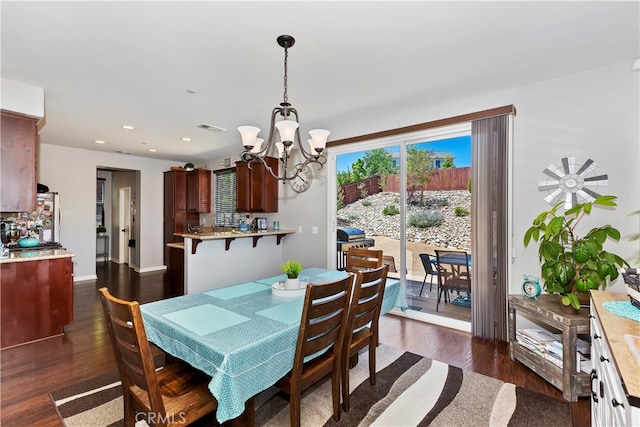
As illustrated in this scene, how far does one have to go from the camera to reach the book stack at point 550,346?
Answer: 7.72 ft

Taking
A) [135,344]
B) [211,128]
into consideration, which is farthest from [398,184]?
[135,344]

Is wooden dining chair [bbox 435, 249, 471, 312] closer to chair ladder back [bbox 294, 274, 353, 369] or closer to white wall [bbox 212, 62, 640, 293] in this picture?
white wall [bbox 212, 62, 640, 293]

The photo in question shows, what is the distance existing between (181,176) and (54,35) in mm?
4958

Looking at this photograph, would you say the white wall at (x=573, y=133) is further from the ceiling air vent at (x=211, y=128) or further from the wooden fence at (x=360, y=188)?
the ceiling air vent at (x=211, y=128)

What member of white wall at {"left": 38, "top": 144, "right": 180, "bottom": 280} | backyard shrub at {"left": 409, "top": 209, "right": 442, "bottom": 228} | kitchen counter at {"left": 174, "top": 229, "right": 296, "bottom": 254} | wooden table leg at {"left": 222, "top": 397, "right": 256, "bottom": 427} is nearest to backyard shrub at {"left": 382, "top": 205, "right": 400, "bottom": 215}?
backyard shrub at {"left": 409, "top": 209, "right": 442, "bottom": 228}

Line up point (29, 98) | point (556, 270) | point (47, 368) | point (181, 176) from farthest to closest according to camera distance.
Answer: point (181, 176), point (29, 98), point (47, 368), point (556, 270)

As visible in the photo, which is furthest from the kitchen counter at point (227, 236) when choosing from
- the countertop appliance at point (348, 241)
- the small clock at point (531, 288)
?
the small clock at point (531, 288)

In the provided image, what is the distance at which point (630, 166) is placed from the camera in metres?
2.59

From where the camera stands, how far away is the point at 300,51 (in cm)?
238

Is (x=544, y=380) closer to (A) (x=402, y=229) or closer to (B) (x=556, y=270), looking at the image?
(B) (x=556, y=270)

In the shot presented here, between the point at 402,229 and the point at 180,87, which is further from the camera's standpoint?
the point at 402,229

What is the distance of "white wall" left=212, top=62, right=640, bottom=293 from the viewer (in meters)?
2.60

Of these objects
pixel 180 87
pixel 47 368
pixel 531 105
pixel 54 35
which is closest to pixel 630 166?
pixel 531 105

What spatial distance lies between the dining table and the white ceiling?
1.88 metres
